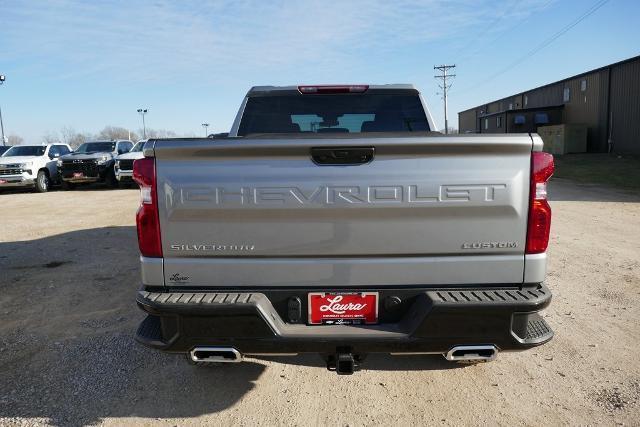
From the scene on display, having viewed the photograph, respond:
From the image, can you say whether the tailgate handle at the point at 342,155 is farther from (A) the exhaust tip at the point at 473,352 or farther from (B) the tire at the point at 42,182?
(B) the tire at the point at 42,182

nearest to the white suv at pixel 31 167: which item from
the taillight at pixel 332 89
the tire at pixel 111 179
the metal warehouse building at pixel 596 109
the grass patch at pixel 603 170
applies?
the tire at pixel 111 179

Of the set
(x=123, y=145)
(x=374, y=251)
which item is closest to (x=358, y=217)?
(x=374, y=251)

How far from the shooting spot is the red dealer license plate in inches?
95.7

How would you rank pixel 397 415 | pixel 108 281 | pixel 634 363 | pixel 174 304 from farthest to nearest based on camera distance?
pixel 108 281 < pixel 634 363 < pixel 397 415 < pixel 174 304

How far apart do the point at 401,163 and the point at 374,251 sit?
0.49 meters

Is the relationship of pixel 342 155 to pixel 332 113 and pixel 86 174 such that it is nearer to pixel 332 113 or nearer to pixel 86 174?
pixel 332 113

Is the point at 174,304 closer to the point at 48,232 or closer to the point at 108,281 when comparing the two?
the point at 108,281

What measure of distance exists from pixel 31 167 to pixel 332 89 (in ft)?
57.9

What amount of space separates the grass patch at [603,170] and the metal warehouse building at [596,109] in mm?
2509

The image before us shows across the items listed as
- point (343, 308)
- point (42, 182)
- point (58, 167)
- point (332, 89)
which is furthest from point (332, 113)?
point (58, 167)

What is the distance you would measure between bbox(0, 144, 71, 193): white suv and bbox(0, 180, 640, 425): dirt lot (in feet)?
46.8

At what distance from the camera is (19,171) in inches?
667

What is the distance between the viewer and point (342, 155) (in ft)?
7.73

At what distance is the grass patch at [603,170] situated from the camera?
18047 millimetres
